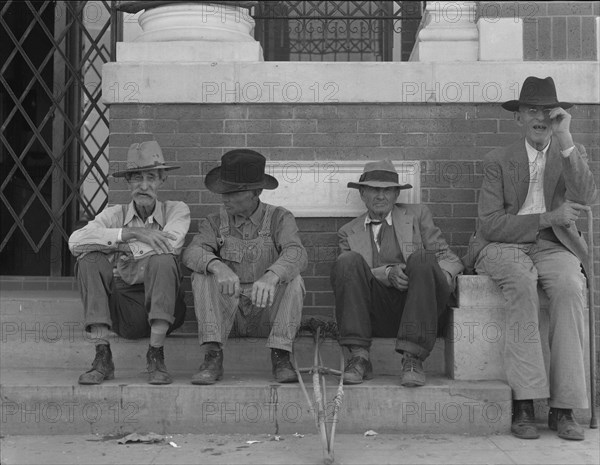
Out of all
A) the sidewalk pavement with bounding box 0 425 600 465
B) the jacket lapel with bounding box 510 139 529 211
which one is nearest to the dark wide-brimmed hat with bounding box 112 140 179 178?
the sidewalk pavement with bounding box 0 425 600 465

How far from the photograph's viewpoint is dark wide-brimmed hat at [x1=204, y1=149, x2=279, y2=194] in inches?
218

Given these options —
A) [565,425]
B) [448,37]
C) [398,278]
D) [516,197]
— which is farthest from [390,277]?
[448,37]

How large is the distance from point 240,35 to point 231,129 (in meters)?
0.73

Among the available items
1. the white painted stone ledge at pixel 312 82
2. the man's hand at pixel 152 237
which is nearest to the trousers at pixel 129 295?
the man's hand at pixel 152 237

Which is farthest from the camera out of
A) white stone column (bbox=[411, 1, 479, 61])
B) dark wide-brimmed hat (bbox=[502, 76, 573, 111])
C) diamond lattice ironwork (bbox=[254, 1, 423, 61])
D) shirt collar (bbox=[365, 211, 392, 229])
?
diamond lattice ironwork (bbox=[254, 1, 423, 61])

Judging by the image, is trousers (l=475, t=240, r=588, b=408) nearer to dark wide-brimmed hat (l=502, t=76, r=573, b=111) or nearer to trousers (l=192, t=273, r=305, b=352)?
dark wide-brimmed hat (l=502, t=76, r=573, b=111)

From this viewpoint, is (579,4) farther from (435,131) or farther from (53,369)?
(53,369)

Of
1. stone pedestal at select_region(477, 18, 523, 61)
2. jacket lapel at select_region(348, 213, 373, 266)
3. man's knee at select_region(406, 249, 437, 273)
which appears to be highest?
stone pedestal at select_region(477, 18, 523, 61)

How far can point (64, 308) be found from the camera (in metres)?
6.39

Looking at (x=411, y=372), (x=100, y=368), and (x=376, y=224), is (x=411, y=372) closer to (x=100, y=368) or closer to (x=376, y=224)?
(x=376, y=224)

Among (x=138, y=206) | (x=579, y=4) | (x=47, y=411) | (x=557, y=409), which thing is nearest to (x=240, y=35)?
(x=138, y=206)

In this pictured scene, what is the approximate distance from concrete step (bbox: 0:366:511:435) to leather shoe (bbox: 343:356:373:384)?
7 centimetres

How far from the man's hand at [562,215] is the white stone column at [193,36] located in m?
2.38

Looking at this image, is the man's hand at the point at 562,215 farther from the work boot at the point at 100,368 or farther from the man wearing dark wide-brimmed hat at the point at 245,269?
the work boot at the point at 100,368
